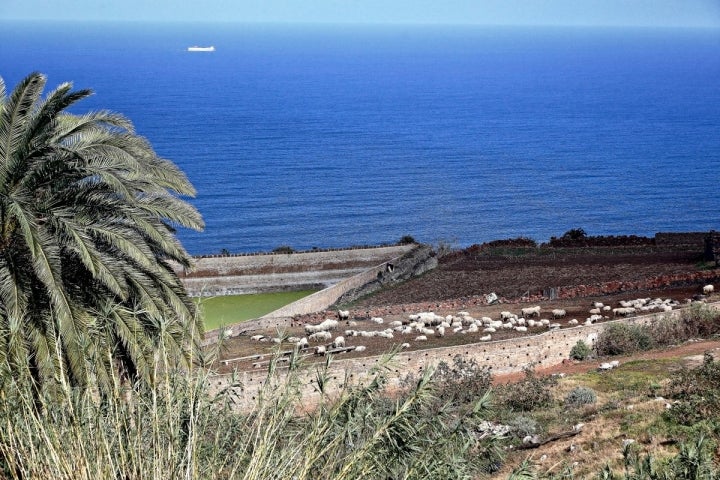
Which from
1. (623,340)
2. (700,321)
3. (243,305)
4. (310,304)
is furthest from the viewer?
(243,305)

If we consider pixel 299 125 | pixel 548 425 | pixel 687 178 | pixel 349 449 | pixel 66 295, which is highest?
pixel 299 125

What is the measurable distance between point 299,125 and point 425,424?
363ft

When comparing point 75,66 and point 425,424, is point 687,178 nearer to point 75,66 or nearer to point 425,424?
point 425,424

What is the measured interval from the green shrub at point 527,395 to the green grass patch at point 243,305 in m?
16.3

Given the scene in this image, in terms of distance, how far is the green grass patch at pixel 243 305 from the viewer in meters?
40.0

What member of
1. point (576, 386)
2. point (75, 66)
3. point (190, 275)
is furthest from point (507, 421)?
point (75, 66)

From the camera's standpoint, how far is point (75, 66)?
630ft

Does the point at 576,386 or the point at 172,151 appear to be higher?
Answer: the point at 172,151

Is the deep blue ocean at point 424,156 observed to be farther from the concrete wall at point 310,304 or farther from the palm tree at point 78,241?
the palm tree at point 78,241

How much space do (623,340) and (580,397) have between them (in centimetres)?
618

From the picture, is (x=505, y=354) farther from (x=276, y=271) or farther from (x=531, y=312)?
(x=276, y=271)

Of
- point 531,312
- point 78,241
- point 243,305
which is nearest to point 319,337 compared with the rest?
point 531,312

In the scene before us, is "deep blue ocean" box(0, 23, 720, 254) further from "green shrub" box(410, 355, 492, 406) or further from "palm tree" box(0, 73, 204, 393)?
"palm tree" box(0, 73, 204, 393)

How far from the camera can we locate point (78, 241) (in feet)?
50.2
